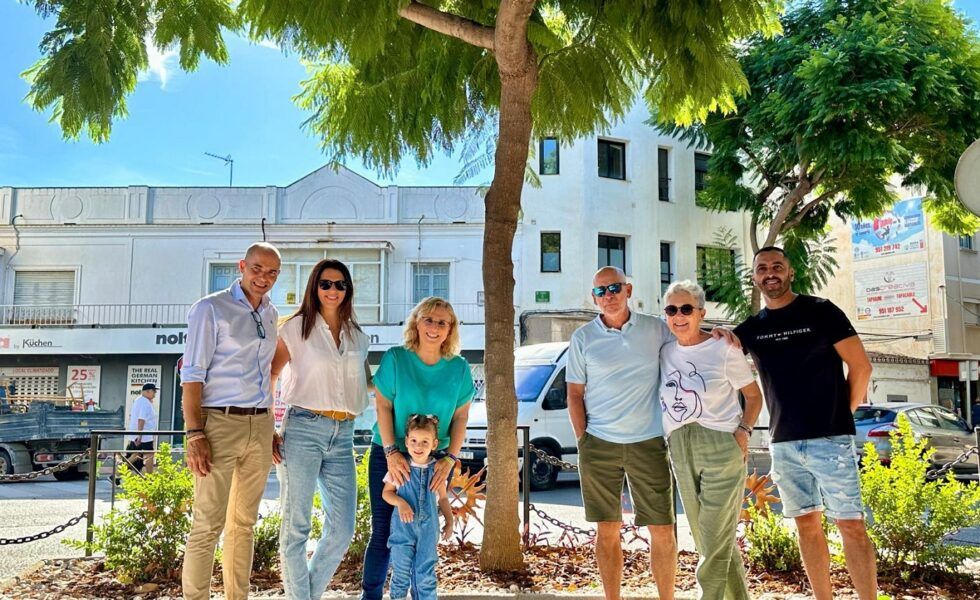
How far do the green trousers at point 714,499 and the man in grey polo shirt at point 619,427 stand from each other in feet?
0.58

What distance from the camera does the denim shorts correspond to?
14.4 feet

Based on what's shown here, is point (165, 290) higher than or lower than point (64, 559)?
higher

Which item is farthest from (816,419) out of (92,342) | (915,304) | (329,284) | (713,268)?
(915,304)

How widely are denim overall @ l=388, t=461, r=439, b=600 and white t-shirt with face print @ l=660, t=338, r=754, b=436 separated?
4.78 ft

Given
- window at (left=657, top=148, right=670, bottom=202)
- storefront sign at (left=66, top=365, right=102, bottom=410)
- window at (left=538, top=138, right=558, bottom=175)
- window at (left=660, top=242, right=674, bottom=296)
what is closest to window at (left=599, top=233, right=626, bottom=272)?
window at (left=660, top=242, right=674, bottom=296)

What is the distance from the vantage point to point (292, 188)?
2622 centimetres

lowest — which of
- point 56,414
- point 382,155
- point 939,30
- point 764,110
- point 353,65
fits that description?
point 56,414

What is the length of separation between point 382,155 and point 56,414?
14603 millimetres

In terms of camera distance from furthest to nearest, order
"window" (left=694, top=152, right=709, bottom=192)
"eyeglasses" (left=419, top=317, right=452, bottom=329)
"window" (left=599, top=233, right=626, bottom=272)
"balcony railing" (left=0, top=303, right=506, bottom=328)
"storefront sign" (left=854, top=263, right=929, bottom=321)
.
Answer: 1. "storefront sign" (left=854, top=263, right=929, bottom=321)
2. "window" (left=694, top=152, right=709, bottom=192)
3. "balcony railing" (left=0, top=303, right=506, bottom=328)
4. "window" (left=599, top=233, right=626, bottom=272)
5. "eyeglasses" (left=419, top=317, right=452, bottom=329)

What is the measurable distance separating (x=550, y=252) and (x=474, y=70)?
1823cm

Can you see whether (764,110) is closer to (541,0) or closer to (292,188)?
(541,0)

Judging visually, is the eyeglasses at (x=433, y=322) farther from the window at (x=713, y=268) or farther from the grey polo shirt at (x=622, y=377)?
the window at (x=713, y=268)

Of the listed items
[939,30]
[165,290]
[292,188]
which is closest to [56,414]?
[165,290]

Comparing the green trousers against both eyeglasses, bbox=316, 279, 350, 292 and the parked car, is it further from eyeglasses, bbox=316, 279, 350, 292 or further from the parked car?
the parked car
